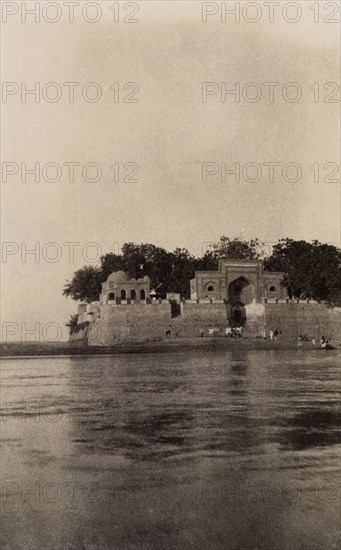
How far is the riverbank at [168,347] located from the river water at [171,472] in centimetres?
2000

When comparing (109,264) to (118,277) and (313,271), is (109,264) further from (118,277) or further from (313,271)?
(313,271)

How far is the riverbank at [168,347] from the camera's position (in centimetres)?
3161

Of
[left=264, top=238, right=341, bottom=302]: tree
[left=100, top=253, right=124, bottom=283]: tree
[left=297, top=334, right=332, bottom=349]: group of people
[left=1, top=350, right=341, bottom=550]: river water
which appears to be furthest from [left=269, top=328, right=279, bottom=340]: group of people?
[left=1, top=350, right=341, bottom=550]: river water

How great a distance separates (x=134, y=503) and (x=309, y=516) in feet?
5.18

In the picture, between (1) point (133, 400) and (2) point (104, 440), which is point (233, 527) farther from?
(1) point (133, 400)

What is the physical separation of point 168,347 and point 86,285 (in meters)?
14.9

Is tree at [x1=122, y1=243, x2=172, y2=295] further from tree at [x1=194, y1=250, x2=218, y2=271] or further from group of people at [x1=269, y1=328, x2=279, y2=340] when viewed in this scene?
group of people at [x1=269, y1=328, x2=279, y2=340]

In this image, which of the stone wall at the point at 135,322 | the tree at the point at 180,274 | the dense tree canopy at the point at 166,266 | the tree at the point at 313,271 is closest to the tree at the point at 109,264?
the dense tree canopy at the point at 166,266

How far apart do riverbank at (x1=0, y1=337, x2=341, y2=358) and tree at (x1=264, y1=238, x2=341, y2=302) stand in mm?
6092

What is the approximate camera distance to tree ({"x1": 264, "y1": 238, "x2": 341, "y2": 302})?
1619 inches

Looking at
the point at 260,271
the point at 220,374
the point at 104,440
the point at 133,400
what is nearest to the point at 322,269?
the point at 260,271

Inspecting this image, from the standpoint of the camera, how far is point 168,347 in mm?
32594

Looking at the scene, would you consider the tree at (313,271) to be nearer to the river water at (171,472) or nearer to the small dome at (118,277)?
the small dome at (118,277)

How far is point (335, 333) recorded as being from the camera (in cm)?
3891
